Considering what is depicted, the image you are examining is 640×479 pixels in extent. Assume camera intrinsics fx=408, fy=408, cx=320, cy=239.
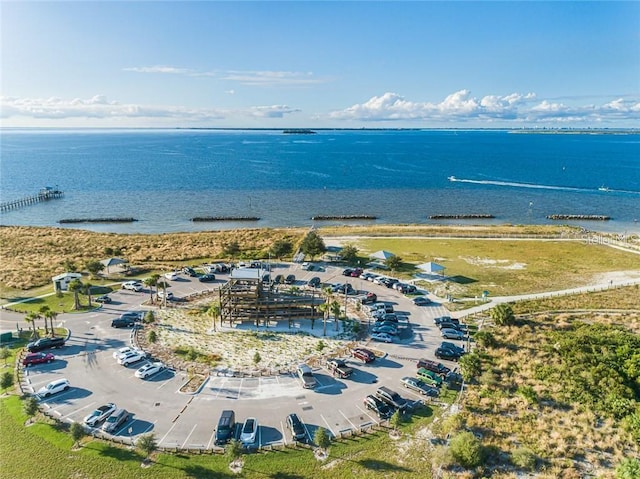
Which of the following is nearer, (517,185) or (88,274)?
(88,274)

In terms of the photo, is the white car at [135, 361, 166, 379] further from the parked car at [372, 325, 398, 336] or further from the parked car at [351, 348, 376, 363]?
the parked car at [372, 325, 398, 336]

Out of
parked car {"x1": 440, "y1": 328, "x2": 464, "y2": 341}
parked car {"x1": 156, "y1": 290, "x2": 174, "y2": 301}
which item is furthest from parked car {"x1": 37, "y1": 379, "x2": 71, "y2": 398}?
parked car {"x1": 440, "y1": 328, "x2": 464, "y2": 341}

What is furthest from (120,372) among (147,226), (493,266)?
(147,226)

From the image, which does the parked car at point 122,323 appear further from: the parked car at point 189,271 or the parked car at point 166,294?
the parked car at point 189,271

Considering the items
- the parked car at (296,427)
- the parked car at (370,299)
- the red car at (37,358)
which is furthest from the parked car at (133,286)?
the parked car at (296,427)

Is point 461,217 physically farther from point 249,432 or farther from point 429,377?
point 249,432

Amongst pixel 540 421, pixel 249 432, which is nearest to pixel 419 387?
pixel 540 421

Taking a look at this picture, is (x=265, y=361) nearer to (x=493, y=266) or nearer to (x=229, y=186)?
(x=493, y=266)
